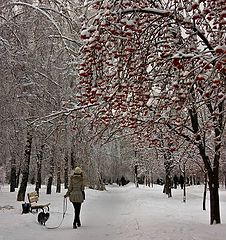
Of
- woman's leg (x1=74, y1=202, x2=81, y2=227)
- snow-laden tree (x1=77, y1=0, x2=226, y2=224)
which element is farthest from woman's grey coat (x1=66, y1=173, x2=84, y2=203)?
snow-laden tree (x1=77, y1=0, x2=226, y2=224)

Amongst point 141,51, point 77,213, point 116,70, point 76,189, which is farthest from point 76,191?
point 141,51

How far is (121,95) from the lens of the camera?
556cm

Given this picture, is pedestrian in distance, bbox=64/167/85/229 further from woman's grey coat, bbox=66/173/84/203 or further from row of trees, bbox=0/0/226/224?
row of trees, bbox=0/0/226/224

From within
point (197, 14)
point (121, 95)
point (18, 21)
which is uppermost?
point (18, 21)

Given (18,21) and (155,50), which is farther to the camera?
(18,21)

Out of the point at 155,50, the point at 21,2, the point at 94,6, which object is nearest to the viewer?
the point at 94,6

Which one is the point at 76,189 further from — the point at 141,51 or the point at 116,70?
the point at 141,51

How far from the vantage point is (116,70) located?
5609 mm

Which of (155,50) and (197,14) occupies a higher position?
(155,50)

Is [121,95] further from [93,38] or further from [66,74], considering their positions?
[66,74]

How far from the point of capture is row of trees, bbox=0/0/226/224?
4.78 m

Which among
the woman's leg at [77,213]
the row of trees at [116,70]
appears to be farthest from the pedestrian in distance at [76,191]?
the row of trees at [116,70]

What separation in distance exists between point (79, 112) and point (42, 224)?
3.12 m

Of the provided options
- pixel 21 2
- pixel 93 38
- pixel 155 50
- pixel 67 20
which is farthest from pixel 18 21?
pixel 93 38
